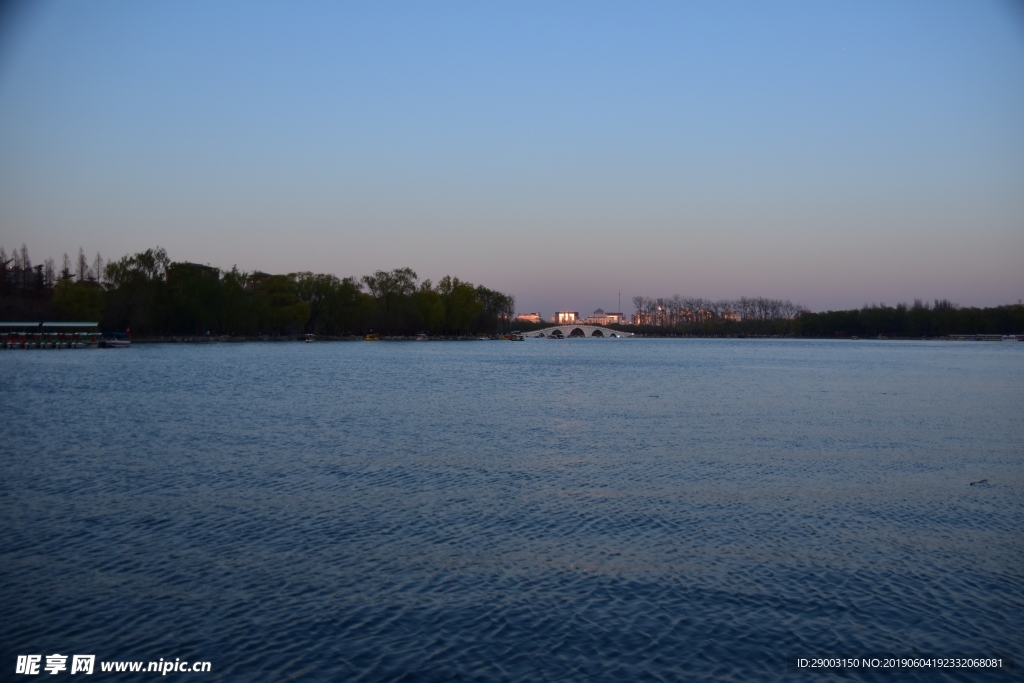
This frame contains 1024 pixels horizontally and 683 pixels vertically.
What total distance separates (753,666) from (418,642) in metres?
3.96

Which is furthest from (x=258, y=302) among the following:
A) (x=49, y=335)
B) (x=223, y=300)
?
(x=49, y=335)

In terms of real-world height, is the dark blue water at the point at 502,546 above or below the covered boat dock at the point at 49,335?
below

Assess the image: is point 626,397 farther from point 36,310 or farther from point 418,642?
point 36,310

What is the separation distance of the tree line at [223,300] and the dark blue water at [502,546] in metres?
93.1

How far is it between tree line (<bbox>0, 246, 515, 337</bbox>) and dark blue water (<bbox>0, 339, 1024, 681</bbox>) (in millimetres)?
93143

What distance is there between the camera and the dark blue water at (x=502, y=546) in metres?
9.66

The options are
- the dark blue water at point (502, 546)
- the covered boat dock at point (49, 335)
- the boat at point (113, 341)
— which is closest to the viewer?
the dark blue water at point (502, 546)

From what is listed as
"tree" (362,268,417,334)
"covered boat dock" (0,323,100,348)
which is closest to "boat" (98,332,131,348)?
"covered boat dock" (0,323,100,348)

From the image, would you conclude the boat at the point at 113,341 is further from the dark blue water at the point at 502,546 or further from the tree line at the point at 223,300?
the dark blue water at the point at 502,546

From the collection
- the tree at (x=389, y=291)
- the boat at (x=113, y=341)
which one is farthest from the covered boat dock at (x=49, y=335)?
the tree at (x=389, y=291)

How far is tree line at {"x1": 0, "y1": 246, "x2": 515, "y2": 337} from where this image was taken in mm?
112938

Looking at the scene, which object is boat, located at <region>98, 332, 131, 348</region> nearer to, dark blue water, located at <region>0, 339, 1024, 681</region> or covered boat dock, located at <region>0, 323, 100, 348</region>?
covered boat dock, located at <region>0, 323, 100, 348</region>

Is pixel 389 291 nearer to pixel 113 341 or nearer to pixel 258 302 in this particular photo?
pixel 258 302

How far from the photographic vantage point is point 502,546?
44.0 feet
